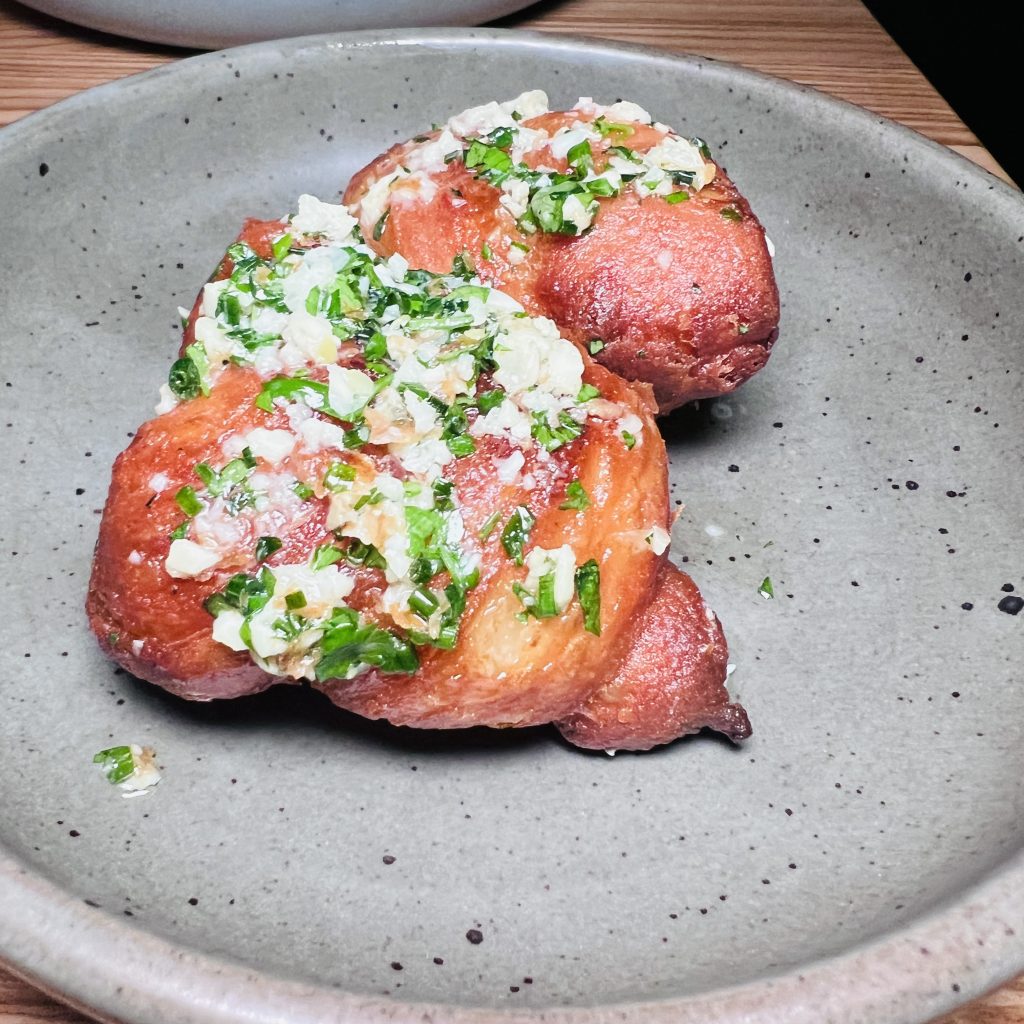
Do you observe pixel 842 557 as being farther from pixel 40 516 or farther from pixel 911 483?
pixel 40 516

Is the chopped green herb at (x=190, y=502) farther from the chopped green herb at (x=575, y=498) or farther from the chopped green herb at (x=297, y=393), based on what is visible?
the chopped green herb at (x=575, y=498)

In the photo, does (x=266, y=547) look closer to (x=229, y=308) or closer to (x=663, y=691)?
(x=229, y=308)

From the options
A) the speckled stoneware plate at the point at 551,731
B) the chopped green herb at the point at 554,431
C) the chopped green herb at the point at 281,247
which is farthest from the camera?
the chopped green herb at the point at 281,247

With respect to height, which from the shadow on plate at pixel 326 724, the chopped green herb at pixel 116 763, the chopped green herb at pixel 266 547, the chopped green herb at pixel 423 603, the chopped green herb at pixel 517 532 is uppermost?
the chopped green herb at pixel 266 547

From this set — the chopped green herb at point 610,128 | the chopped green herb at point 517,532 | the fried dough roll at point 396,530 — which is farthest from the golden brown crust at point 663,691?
the chopped green herb at point 610,128

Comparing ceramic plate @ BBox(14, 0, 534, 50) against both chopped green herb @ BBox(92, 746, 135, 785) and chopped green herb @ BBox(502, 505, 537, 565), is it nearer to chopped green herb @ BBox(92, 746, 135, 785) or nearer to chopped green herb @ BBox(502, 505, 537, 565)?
chopped green herb @ BBox(502, 505, 537, 565)

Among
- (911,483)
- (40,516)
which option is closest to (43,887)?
(40,516)
